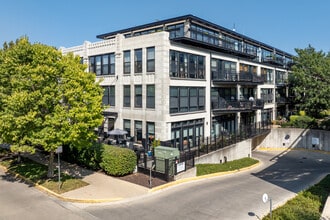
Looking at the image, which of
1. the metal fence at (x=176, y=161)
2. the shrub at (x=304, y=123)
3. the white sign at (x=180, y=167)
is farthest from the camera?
the shrub at (x=304, y=123)

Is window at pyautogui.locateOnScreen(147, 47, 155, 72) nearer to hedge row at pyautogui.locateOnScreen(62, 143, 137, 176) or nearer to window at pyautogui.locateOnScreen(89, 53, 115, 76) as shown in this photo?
window at pyautogui.locateOnScreen(89, 53, 115, 76)

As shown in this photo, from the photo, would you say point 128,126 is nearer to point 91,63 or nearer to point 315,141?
point 91,63

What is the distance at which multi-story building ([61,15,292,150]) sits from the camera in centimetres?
2331

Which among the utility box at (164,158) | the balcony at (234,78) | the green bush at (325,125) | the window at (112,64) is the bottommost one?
the utility box at (164,158)

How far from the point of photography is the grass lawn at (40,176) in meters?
15.6

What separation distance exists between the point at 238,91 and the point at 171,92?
13247 millimetres

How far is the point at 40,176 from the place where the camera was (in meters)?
17.5

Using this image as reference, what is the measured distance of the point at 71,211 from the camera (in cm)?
1280

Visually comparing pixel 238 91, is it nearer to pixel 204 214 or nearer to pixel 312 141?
pixel 312 141

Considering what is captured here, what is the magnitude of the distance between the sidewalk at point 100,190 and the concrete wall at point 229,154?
302 inches

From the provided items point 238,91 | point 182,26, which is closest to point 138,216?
point 182,26

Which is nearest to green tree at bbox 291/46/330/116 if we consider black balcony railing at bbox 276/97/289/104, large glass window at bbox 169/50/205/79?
black balcony railing at bbox 276/97/289/104

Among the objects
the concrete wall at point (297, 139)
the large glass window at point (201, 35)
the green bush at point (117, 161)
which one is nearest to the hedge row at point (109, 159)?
the green bush at point (117, 161)

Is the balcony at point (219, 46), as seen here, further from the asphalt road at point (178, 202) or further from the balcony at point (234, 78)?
the asphalt road at point (178, 202)
